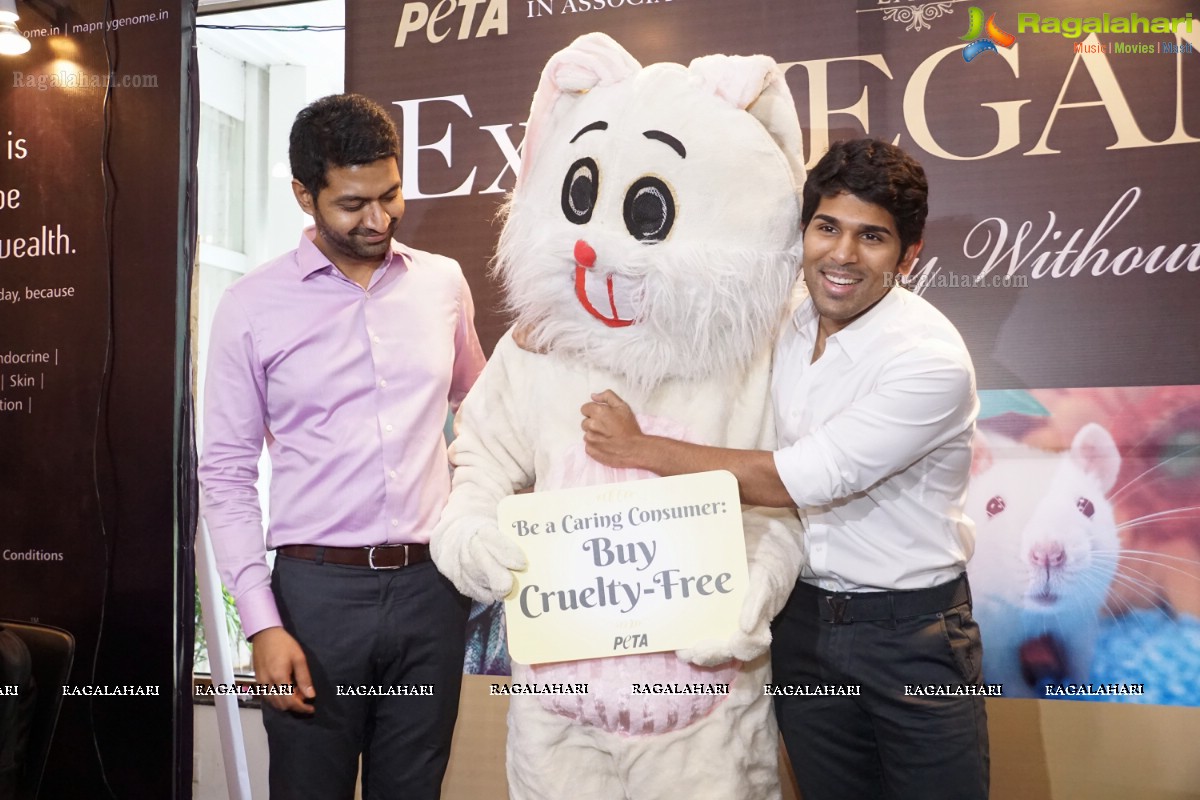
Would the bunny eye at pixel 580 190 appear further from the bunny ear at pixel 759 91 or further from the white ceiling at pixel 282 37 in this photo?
the white ceiling at pixel 282 37

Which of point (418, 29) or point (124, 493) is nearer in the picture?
point (418, 29)

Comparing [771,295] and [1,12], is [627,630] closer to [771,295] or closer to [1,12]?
[771,295]

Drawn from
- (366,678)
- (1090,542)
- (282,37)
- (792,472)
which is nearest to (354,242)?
(366,678)

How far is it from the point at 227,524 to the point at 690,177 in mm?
1072

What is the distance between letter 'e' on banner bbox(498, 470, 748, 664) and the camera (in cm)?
149

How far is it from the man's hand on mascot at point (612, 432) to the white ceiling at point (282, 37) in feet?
5.92

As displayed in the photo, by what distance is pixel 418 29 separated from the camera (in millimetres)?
2699

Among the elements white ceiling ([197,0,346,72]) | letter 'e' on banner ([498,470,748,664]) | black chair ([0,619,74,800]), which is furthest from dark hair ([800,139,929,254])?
black chair ([0,619,74,800])

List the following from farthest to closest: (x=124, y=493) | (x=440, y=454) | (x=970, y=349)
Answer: (x=124, y=493) → (x=970, y=349) → (x=440, y=454)

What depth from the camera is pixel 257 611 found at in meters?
1.73

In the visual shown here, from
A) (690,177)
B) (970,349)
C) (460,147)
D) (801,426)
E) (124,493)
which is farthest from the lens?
(124,493)

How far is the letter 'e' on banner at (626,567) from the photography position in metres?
1.49

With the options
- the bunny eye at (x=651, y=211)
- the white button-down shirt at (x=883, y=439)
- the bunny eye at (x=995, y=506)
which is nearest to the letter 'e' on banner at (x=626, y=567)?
the white button-down shirt at (x=883, y=439)

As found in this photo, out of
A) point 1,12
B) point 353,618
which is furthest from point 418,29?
point 353,618
